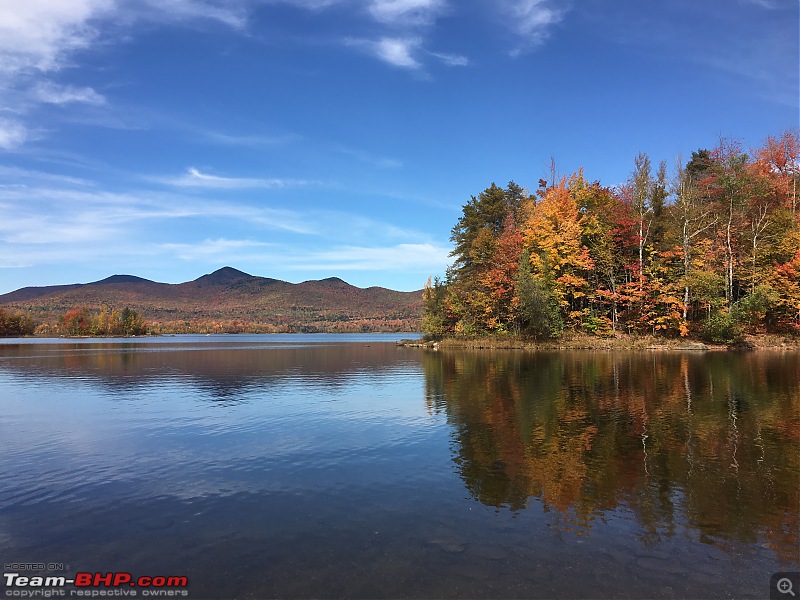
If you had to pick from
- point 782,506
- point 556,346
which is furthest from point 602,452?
point 556,346

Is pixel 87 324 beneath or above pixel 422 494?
above

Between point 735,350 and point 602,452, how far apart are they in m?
51.4

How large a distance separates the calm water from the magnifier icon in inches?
7.3

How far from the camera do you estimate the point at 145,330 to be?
18950cm

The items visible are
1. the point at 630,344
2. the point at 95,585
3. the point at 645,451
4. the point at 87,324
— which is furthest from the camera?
the point at 87,324

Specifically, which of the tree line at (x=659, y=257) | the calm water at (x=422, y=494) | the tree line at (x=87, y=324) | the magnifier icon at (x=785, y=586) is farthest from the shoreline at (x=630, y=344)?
the tree line at (x=87, y=324)

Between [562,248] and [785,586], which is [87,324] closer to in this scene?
[562,248]

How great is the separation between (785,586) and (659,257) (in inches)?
2488

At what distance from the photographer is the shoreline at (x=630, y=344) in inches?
2168

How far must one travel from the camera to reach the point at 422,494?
1145cm

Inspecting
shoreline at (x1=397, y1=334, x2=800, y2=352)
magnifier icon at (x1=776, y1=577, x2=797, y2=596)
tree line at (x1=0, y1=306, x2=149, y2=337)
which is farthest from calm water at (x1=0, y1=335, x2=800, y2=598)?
tree line at (x1=0, y1=306, x2=149, y2=337)

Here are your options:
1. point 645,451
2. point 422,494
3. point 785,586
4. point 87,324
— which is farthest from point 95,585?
point 87,324

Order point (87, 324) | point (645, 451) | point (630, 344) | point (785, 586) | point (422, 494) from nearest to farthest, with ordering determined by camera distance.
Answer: point (785, 586)
point (422, 494)
point (645, 451)
point (630, 344)
point (87, 324)

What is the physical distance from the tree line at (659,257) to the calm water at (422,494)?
122 ft
